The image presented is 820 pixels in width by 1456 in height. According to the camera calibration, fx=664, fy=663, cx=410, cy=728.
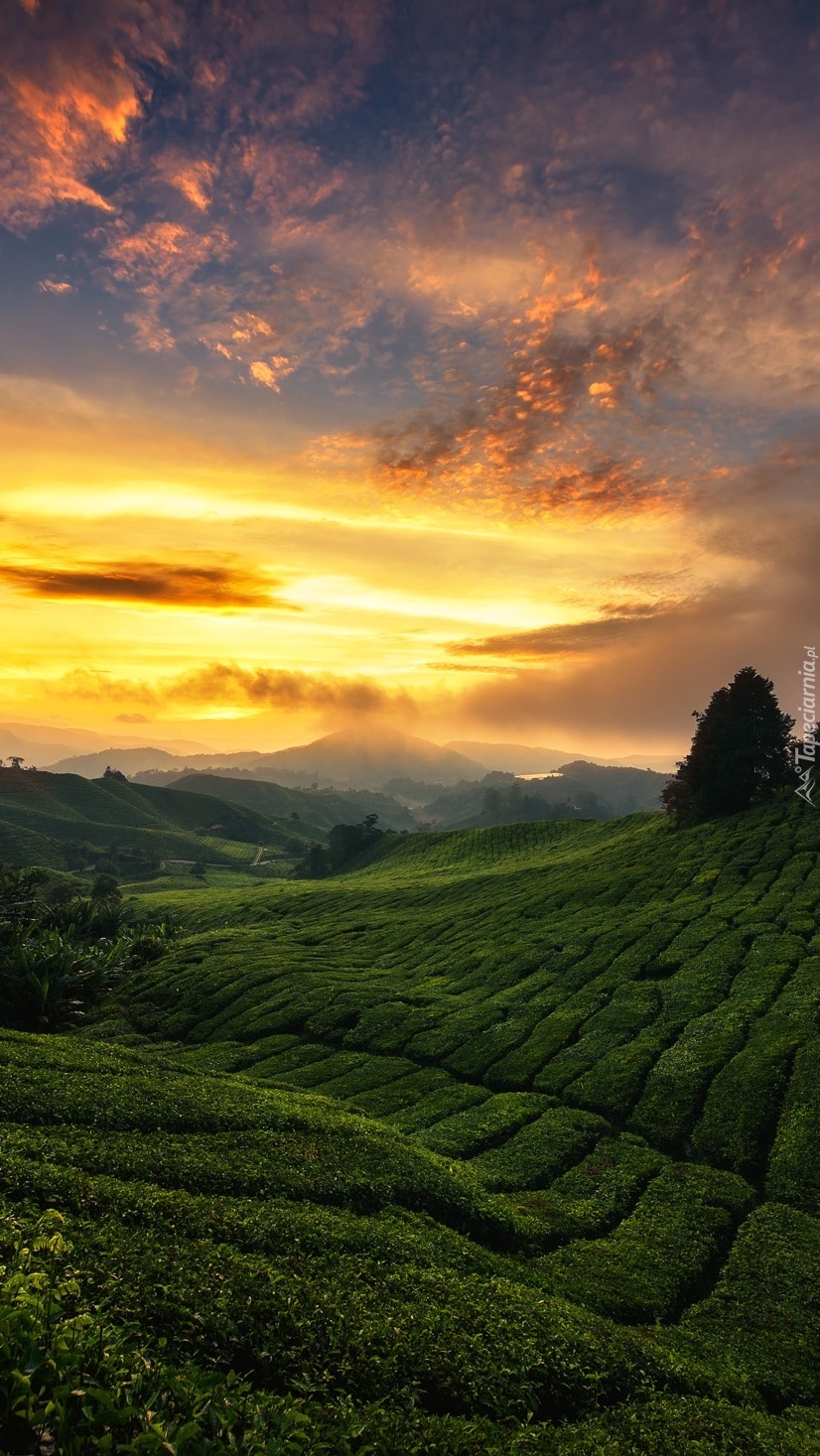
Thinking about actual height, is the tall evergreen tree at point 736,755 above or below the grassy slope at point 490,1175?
above

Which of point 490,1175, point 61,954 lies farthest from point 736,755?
point 61,954

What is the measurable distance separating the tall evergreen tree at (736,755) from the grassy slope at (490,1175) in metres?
20.4

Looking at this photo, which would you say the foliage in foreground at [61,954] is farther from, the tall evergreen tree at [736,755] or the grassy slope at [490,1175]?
the tall evergreen tree at [736,755]

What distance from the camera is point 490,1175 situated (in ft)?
79.4

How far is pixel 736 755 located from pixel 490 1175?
59.6 m

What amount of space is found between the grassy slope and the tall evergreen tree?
20.4m

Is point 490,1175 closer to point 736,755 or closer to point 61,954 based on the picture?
point 61,954

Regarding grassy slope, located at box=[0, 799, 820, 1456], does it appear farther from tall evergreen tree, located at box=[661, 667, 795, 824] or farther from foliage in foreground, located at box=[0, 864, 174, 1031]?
tall evergreen tree, located at box=[661, 667, 795, 824]

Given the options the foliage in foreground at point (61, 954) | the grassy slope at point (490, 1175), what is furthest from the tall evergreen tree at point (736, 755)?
the foliage in foreground at point (61, 954)

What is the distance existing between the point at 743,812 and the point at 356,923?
43.0 metres

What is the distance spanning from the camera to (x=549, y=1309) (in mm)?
15812

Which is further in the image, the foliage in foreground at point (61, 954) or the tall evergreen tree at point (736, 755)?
the tall evergreen tree at point (736, 755)

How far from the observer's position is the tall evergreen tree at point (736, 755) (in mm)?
72250

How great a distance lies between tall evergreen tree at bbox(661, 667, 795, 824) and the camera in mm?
72250
